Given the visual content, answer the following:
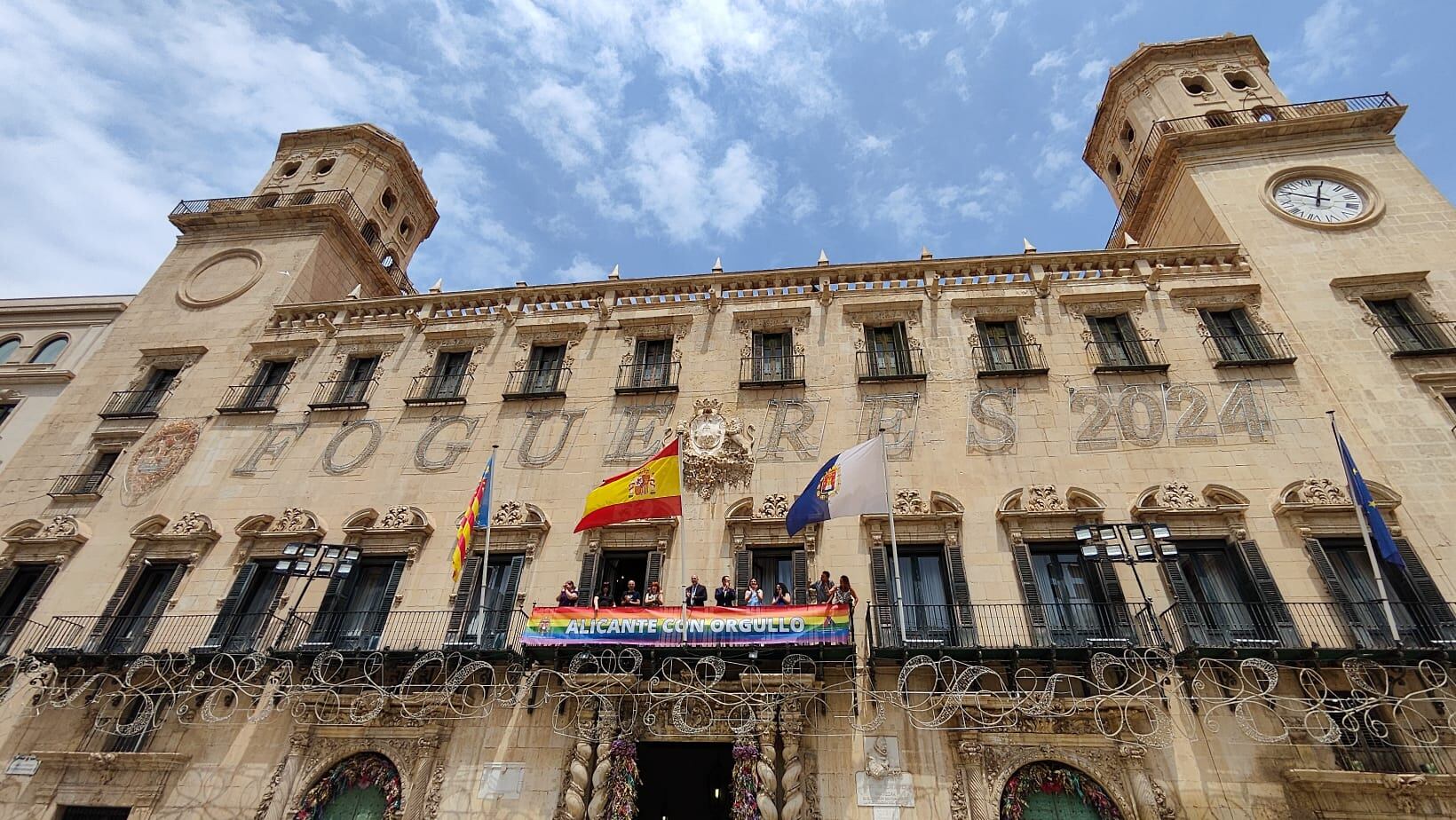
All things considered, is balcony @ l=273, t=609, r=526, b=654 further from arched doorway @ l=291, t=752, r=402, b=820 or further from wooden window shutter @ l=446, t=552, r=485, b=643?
arched doorway @ l=291, t=752, r=402, b=820

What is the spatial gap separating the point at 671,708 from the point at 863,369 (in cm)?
955

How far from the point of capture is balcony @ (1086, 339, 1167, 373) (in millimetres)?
17484

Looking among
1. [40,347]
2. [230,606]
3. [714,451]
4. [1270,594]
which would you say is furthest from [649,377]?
[40,347]

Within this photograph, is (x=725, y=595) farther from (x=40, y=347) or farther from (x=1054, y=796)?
(x=40, y=347)

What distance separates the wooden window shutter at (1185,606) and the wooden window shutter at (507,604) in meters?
13.2

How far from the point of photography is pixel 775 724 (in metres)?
13.1

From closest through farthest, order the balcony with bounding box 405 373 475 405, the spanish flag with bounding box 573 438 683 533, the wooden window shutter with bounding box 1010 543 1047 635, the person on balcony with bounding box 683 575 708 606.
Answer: the wooden window shutter with bounding box 1010 543 1047 635 → the person on balcony with bounding box 683 575 708 606 → the spanish flag with bounding box 573 438 683 533 → the balcony with bounding box 405 373 475 405

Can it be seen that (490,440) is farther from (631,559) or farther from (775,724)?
(775,724)

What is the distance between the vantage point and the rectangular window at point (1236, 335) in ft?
57.6

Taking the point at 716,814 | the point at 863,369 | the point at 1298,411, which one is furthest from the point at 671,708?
the point at 1298,411

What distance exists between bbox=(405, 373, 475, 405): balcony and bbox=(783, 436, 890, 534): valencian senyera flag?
10.6 metres

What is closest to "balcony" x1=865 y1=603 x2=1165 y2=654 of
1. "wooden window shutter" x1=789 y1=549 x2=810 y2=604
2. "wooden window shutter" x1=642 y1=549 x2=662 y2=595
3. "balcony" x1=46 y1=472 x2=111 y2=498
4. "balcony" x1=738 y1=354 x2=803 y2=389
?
"wooden window shutter" x1=789 y1=549 x2=810 y2=604

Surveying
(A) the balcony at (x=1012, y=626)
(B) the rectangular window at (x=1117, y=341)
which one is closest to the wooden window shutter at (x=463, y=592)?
(A) the balcony at (x=1012, y=626)

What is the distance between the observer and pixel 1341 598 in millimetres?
13570
